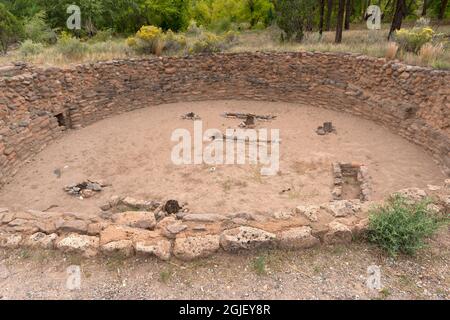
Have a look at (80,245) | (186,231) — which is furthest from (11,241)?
(186,231)

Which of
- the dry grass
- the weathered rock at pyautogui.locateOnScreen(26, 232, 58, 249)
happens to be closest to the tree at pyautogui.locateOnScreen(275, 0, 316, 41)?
the dry grass

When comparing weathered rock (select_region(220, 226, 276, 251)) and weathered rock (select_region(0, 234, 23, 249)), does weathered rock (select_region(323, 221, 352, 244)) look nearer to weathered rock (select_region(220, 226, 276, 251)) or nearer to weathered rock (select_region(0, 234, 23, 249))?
weathered rock (select_region(220, 226, 276, 251))

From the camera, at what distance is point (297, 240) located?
3.70 meters

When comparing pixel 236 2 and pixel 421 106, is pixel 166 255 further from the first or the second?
pixel 236 2

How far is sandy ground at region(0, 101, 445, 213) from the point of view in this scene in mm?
6594

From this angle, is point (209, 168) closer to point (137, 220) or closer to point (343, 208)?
point (137, 220)

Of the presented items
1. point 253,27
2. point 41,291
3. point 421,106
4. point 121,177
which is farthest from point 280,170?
point 253,27

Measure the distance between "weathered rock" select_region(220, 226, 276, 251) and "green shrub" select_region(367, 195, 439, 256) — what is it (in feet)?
4.02

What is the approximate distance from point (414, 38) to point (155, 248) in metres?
10.1

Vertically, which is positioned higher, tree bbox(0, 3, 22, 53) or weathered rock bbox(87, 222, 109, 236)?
tree bbox(0, 3, 22, 53)

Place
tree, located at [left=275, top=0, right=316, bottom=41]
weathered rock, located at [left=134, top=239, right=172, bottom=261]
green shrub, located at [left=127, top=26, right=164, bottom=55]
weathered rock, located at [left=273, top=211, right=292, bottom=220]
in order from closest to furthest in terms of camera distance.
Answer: weathered rock, located at [left=134, top=239, right=172, bottom=261], weathered rock, located at [left=273, top=211, right=292, bottom=220], green shrub, located at [left=127, top=26, right=164, bottom=55], tree, located at [left=275, top=0, right=316, bottom=41]

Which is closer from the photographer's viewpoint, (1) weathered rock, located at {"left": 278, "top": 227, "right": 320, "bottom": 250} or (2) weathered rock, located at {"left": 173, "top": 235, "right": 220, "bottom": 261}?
(2) weathered rock, located at {"left": 173, "top": 235, "right": 220, "bottom": 261}

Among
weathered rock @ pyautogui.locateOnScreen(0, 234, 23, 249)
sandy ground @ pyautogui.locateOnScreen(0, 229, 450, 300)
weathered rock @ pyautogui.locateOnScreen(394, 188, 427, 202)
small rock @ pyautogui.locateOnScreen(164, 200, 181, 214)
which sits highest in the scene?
weathered rock @ pyautogui.locateOnScreen(0, 234, 23, 249)

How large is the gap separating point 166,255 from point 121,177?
4.39 metres
